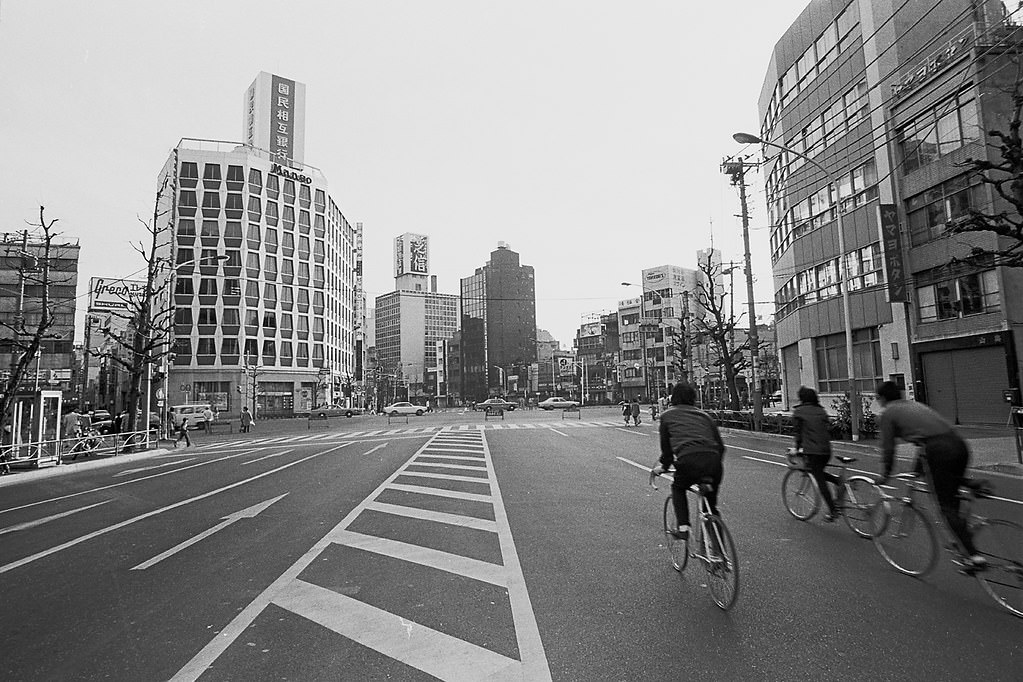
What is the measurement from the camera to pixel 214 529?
8.45m

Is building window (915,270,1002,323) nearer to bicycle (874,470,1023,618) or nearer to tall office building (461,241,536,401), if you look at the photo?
bicycle (874,470,1023,618)

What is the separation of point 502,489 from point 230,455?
15.0 m

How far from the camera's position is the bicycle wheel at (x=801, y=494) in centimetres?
781

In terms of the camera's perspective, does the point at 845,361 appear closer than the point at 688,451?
No

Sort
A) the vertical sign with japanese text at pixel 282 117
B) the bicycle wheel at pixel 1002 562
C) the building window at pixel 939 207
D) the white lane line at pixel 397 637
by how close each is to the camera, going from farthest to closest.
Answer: the vertical sign with japanese text at pixel 282 117
the building window at pixel 939 207
the bicycle wheel at pixel 1002 562
the white lane line at pixel 397 637

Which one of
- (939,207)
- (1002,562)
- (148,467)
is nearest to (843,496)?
(1002,562)

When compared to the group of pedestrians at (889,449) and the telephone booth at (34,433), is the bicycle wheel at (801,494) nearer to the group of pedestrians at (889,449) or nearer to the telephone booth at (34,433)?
the group of pedestrians at (889,449)

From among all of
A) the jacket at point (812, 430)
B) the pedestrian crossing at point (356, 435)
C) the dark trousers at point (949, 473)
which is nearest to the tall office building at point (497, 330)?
the pedestrian crossing at point (356, 435)

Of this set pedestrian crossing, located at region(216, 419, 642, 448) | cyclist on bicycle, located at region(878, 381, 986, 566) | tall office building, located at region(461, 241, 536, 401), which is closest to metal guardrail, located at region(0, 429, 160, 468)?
pedestrian crossing, located at region(216, 419, 642, 448)

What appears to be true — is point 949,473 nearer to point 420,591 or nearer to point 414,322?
point 420,591

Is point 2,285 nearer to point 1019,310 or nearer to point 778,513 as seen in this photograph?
point 778,513

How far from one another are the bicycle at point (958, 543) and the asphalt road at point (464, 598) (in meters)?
0.17

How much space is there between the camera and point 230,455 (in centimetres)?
2223

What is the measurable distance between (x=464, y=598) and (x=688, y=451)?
92.8 inches
